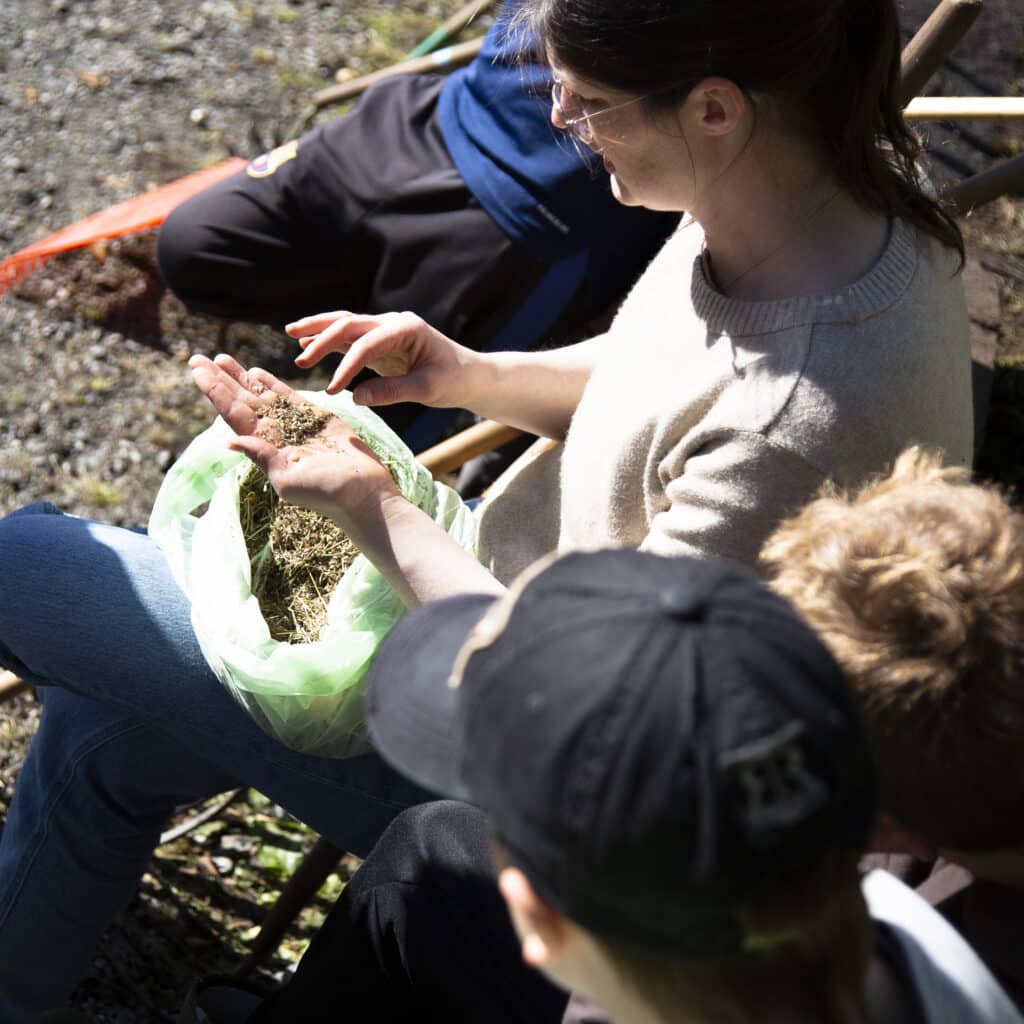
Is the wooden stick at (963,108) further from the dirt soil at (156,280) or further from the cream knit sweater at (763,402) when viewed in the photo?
the cream knit sweater at (763,402)

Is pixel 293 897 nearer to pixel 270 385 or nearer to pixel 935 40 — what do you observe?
pixel 270 385

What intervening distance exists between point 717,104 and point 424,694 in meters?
0.69

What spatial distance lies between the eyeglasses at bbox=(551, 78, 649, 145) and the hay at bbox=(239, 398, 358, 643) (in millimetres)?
457

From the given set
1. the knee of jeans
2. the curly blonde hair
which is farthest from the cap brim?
the knee of jeans

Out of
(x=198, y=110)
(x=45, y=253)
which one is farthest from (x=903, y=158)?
(x=198, y=110)

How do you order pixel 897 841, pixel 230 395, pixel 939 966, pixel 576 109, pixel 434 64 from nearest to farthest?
pixel 939 966, pixel 897 841, pixel 576 109, pixel 230 395, pixel 434 64

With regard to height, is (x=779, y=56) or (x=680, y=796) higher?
(x=779, y=56)

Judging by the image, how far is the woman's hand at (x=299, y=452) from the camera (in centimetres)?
130

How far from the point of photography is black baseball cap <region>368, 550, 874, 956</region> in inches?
25.8

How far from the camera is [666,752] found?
0.66 metres

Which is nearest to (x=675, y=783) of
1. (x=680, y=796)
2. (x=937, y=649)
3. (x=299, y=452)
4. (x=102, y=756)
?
(x=680, y=796)

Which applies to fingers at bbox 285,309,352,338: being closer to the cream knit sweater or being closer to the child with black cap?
the cream knit sweater

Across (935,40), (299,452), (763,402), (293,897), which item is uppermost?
(935,40)

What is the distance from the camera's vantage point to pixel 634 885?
67 cm
